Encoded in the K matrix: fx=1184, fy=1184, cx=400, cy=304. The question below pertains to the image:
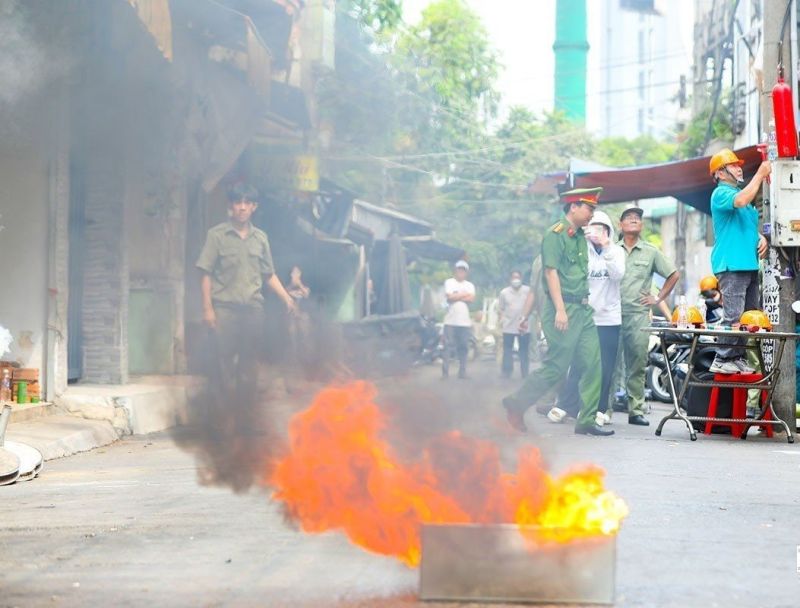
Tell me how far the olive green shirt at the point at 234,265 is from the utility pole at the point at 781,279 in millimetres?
4155

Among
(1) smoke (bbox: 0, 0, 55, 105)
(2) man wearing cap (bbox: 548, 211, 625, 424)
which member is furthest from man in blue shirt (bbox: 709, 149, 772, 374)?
(1) smoke (bbox: 0, 0, 55, 105)

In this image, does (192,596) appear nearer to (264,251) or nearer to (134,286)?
(264,251)

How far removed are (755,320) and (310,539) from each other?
5.29 meters

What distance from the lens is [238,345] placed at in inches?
326

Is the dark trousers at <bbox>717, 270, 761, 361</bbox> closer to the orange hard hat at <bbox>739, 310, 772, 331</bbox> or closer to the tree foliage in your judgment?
the orange hard hat at <bbox>739, 310, 772, 331</bbox>

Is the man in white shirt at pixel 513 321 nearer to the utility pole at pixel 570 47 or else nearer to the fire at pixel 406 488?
the fire at pixel 406 488

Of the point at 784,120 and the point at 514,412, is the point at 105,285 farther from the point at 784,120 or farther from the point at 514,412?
the point at 784,120

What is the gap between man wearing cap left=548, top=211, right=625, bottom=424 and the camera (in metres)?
10.2

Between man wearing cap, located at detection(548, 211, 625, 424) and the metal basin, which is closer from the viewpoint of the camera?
the metal basin

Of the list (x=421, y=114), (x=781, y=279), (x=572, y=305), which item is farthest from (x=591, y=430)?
(x=421, y=114)

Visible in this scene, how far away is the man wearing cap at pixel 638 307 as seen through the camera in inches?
418

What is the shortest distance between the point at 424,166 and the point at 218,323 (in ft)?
9.27

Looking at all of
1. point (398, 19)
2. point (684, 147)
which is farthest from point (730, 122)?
point (398, 19)

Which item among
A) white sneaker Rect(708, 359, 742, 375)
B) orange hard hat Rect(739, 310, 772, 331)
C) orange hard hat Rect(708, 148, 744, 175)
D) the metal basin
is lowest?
the metal basin
